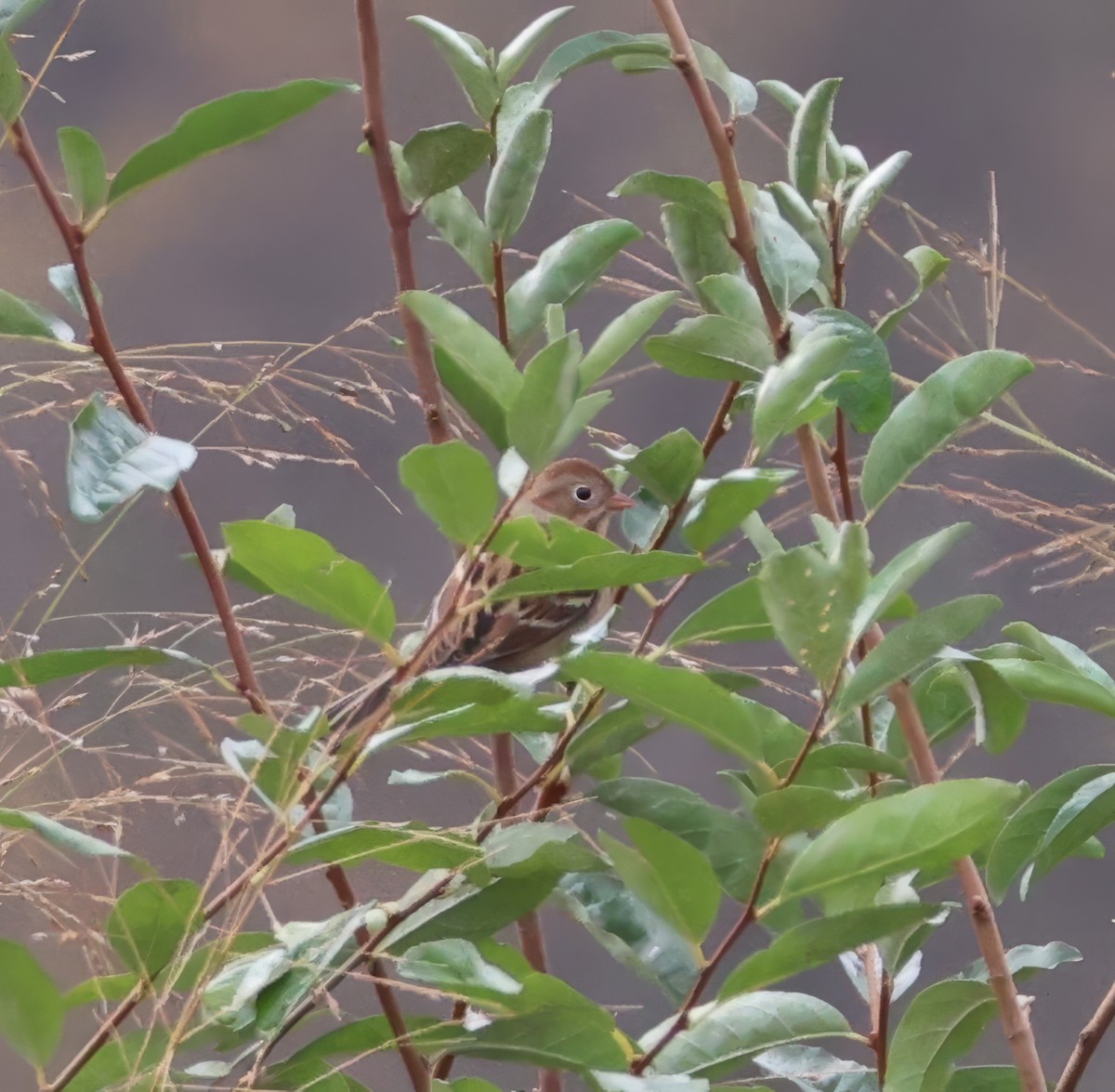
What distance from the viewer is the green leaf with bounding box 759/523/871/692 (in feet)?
1.87

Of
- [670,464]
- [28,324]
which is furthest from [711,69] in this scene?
[28,324]

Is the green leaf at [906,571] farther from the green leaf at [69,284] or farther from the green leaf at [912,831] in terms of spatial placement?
the green leaf at [69,284]

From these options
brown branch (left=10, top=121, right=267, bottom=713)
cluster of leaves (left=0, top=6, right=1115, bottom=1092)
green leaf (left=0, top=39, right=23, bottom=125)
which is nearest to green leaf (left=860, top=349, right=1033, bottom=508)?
cluster of leaves (left=0, top=6, right=1115, bottom=1092)

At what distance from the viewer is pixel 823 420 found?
0.89 m

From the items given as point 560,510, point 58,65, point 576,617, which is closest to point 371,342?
point 560,510

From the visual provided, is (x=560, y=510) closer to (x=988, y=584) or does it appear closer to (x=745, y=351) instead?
(x=988, y=584)

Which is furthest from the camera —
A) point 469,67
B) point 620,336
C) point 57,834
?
point 469,67

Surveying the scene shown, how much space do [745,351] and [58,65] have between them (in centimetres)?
156

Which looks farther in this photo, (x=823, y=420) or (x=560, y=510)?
(x=560, y=510)

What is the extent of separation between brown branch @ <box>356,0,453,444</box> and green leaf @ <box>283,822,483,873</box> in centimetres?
23

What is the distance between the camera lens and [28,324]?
65 cm

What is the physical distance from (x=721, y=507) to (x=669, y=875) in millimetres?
166

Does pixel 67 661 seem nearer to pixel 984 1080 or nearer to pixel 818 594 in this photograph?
pixel 818 594

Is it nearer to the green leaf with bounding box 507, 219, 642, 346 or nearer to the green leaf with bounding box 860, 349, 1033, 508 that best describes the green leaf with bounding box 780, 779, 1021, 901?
the green leaf with bounding box 860, 349, 1033, 508
